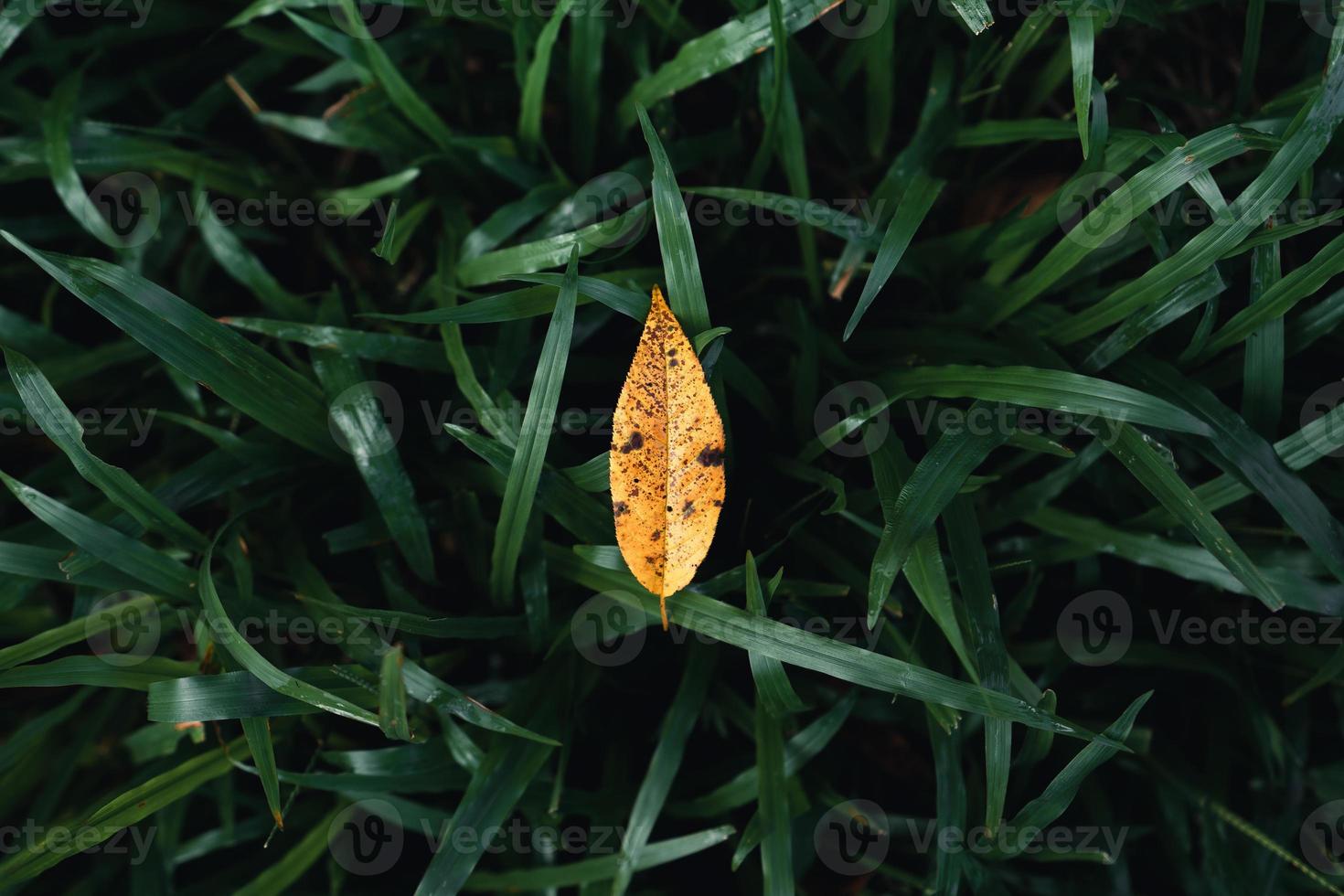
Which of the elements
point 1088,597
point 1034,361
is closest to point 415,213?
Result: point 1034,361

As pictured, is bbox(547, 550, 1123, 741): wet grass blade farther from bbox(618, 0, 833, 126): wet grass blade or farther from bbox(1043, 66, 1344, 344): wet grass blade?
bbox(618, 0, 833, 126): wet grass blade

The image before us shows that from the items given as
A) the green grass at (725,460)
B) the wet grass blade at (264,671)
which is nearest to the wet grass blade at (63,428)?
the green grass at (725,460)

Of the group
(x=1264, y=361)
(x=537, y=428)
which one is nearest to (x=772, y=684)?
(x=537, y=428)

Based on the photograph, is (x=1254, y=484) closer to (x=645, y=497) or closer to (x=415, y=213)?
(x=645, y=497)

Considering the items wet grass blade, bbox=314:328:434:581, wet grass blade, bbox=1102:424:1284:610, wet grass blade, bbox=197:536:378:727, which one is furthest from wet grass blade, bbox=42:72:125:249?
wet grass blade, bbox=1102:424:1284:610

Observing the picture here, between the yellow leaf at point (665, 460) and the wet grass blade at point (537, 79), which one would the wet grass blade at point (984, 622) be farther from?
the wet grass blade at point (537, 79)

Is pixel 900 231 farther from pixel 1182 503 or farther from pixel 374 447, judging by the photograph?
pixel 374 447
